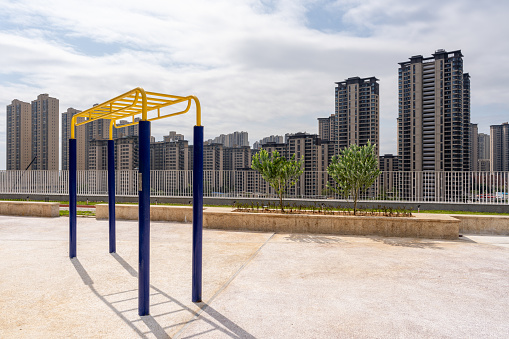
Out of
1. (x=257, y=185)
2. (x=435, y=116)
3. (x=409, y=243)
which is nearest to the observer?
(x=409, y=243)

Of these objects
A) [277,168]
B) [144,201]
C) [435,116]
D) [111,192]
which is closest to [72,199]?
[111,192]

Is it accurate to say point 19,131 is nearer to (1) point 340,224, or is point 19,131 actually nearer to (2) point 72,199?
(2) point 72,199

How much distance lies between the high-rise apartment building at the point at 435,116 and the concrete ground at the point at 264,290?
6353 centimetres

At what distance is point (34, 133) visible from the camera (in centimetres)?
6838

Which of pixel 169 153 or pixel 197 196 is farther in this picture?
pixel 169 153

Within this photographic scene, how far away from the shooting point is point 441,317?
176 inches

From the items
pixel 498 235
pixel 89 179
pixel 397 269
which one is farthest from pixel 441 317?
pixel 89 179

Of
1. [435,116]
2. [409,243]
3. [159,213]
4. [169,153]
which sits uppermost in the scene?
[435,116]

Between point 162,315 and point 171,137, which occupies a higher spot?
point 171,137

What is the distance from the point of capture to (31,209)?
48.3 feet

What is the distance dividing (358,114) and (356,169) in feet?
262

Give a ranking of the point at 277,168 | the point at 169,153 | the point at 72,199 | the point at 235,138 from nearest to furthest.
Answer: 1. the point at 72,199
2. the point at 277,168
3. the point at 169,153
4. the point at 235,138

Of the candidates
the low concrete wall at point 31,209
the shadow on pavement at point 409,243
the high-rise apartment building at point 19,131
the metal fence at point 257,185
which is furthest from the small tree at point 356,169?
the high-rise apartment building at point 19,131

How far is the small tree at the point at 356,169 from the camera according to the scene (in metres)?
11.4
